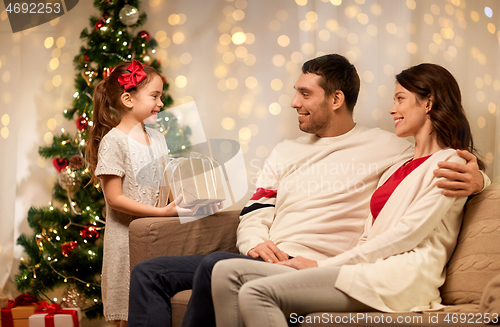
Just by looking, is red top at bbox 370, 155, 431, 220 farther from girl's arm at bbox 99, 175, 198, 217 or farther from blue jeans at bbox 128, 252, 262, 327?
girl's arm at bbox 99, 175, 198, 217

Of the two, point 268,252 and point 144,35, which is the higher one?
point 144,35

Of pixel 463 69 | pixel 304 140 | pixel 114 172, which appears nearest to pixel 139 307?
pixel 114 172

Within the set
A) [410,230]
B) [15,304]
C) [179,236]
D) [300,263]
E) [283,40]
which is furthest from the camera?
[15,304]

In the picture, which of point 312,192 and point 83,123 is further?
point 83,123

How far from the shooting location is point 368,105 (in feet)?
5.87

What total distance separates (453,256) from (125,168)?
1189 mm

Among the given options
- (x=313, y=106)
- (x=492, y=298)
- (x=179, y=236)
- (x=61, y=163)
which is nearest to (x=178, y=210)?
(x=179, y=236)

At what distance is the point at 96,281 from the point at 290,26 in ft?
5.76

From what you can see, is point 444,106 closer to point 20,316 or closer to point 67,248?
point 67,248

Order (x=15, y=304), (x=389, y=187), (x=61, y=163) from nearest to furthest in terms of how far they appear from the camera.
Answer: (x=389, y=187) → (x=15, y=304) → (x=61, y=163)

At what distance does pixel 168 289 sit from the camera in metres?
1.33

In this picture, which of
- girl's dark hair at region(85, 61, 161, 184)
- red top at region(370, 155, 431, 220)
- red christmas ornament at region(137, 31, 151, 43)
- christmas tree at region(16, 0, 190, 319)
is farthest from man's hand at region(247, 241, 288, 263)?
red christmas ornament at region(137, 31, 151, 43)

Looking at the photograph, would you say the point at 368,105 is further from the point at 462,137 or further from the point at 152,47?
the point at 152,47

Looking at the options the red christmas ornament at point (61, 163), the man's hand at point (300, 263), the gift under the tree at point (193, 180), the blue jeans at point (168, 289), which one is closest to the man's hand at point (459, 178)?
the man's hand at point (300, 263)
